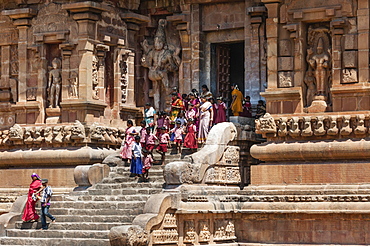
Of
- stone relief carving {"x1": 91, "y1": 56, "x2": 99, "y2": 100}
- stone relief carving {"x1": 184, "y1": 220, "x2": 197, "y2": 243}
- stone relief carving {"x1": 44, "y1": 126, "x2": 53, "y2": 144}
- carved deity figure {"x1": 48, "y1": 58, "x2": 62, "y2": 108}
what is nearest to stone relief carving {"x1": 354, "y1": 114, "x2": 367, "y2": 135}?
stone relief carving {"x1": 184, "y1": 220, "x2": 197, "y2": 243}

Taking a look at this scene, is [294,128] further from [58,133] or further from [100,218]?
[58,133]

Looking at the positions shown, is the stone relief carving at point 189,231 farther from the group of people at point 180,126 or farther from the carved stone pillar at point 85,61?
the carved stone pillar at point 85,61

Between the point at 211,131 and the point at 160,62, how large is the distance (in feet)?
18.1

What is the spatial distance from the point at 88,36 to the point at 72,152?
347 centimetres

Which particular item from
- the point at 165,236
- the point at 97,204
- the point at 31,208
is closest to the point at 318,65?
the point at 165,236

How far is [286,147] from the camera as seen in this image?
27.4 m

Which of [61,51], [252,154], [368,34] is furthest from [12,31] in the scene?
[368,34]

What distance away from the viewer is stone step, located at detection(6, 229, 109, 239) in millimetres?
25391

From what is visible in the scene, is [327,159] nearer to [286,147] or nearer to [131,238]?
[286,147]

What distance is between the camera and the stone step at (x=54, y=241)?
25172 mm

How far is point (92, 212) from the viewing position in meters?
26.8

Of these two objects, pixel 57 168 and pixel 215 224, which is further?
pixel 57 168

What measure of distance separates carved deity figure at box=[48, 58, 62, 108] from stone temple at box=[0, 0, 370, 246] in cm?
5

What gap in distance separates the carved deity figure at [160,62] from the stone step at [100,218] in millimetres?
6885
